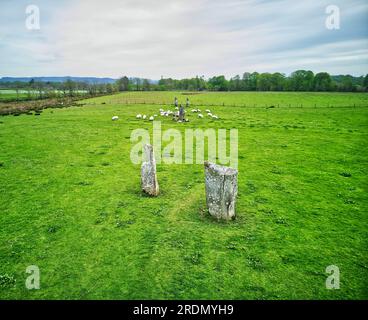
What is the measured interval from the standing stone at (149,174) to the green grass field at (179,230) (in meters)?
Result: 0.51

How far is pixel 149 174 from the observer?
50.4 ft

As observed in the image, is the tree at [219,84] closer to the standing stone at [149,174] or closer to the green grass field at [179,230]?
the green grass field at [179,230]

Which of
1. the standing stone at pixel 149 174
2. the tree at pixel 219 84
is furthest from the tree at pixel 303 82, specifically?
the standing stone at pixel 149 174

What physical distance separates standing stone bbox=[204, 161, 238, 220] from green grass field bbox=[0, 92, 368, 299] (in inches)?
Result: 21.8

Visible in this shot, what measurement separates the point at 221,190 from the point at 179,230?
8.01 ft

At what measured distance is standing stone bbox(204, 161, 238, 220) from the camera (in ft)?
40.3

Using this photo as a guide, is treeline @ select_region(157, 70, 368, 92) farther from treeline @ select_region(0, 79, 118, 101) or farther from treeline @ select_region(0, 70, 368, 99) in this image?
treeline @ select_region(0, 79, 118, 101)

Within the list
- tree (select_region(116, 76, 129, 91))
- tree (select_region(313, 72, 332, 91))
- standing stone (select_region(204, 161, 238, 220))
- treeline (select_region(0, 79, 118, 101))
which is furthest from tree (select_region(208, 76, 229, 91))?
standing stone (select_region(204, 161, 238, 220))

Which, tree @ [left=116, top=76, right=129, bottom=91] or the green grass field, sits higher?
tree @ [left=116, top=76, right=129, bottom=91]

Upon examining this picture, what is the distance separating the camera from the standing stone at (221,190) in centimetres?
1228

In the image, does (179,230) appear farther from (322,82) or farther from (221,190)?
(322,82)
